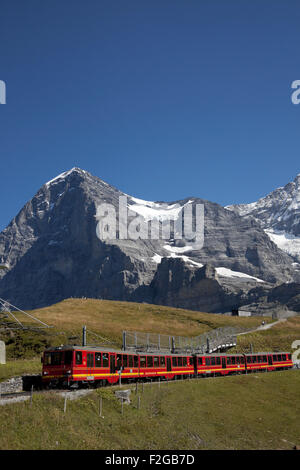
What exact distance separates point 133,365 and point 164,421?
15.5 meters

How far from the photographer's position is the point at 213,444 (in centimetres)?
2716

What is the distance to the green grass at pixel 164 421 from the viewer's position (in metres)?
21.9

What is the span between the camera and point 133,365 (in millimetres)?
45281

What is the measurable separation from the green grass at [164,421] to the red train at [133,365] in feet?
10.6

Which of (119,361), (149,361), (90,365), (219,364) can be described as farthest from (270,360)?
(90,365)

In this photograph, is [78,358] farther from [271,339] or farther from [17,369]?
[271,339]

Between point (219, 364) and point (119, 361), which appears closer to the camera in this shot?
point (119, 361)

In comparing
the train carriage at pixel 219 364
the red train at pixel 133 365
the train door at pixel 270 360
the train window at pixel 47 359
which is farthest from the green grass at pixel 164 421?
the train door at pixel 270 360

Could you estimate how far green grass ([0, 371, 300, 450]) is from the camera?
21.9 metres

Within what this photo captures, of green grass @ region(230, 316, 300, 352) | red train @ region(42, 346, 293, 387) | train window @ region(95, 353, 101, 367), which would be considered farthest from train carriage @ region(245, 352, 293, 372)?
train window @ region(95, 353, 101, 367)

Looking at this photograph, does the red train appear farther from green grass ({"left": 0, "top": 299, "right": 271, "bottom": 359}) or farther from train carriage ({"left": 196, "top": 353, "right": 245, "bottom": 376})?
green grass ({"left": 0, "top": 299, "right": 271, "bottom": 359})

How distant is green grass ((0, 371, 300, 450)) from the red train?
324 centimetres

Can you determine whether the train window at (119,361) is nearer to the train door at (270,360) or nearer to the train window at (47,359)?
the train window at (47,359)
